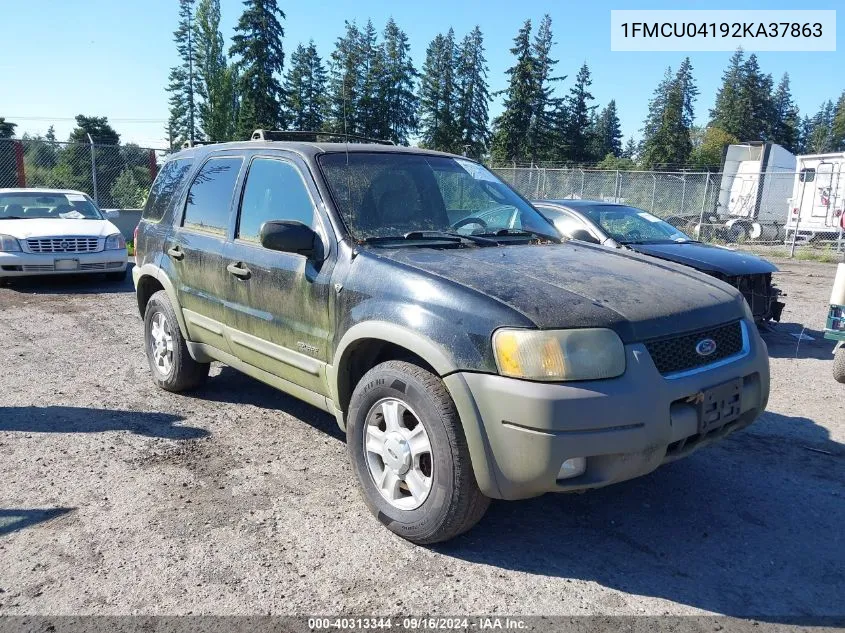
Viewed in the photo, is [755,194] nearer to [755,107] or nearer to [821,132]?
[755,107]

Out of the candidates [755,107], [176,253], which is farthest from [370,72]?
[755,107]

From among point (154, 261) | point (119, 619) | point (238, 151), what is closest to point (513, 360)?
point (119, 619)

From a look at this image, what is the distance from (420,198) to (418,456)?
5.54 feet

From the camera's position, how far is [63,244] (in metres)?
10.1

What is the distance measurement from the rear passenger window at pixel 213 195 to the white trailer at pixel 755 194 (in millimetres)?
20725

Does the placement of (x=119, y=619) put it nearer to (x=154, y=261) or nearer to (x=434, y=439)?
(x=434, y=439)

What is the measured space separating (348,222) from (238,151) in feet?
4.54

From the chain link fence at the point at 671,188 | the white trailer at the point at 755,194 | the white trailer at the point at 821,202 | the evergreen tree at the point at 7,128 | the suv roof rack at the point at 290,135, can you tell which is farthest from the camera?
the evergreen tree at the point at 7,128

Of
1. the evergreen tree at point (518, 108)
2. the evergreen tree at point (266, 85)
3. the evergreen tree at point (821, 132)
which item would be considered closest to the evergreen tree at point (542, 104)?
the evergreen tree at point (518, 108)

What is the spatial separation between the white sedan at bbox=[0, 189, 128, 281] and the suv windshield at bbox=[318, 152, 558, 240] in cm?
792

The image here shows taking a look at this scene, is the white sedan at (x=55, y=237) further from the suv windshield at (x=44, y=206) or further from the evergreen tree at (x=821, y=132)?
the evergreen tree at (x=821, y=132)

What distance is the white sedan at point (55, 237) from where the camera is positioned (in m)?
9.81

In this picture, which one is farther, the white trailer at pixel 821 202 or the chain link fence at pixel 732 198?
the chain link fence at pixel 732 198

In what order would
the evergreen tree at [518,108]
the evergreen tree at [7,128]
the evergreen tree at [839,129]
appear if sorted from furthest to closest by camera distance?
the evergreen tree at [839,129] < the evergreen tree at [518,108] < the evergreen tree at [7,128]
